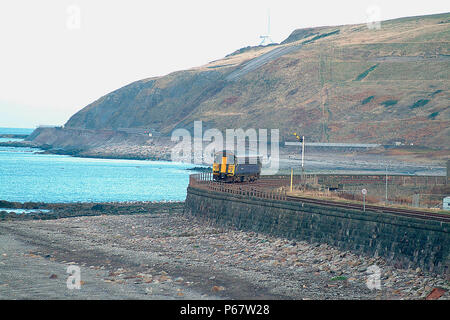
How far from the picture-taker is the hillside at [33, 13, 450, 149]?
404 ft

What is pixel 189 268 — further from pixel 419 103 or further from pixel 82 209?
pixel 419 103

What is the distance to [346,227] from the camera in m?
31.6

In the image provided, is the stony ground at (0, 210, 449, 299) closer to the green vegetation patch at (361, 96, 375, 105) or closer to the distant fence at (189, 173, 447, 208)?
the distant fence at (189, 173, 447, 208)

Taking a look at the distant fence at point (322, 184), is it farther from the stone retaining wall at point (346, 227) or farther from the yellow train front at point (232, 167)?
the stone retaining wall at point (346, 227)

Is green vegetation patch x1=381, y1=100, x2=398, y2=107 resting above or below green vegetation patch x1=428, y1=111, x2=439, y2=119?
above

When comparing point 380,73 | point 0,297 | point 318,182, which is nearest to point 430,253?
point 0,297

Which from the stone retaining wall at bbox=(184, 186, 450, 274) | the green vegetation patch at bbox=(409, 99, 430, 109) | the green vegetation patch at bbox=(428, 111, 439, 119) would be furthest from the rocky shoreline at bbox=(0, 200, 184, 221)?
the green vegetation patch at bbox=(409, 99, 430, 109)

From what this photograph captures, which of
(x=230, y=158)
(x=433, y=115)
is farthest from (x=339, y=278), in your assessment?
(x=433, y=115)

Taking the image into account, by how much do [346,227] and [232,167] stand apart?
72.8 ft

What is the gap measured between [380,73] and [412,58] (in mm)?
8783

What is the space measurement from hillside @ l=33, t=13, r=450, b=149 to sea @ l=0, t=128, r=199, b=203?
3007 cm

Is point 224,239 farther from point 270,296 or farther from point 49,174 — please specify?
point 49,174

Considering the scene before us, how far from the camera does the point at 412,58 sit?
485 feet

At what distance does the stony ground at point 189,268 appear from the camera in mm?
24875
